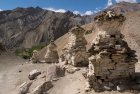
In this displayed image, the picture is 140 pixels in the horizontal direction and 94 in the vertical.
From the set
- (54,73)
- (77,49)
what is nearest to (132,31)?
(77,49)

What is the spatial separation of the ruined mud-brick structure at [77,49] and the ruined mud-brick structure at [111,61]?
26.0 ft

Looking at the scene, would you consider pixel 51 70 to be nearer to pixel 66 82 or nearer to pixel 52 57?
pixel 66 82

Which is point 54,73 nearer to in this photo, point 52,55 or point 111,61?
point 111,61

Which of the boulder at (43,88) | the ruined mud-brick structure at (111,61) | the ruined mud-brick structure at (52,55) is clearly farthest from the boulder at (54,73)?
the ruined mud-brick structure at (52,55)

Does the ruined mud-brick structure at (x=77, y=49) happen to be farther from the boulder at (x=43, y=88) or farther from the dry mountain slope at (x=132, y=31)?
the dry mountain slope at (x=132, y=31)

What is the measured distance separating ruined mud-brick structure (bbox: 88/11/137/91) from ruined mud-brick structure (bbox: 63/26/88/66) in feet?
26.0

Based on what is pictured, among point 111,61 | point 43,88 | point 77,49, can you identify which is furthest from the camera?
point 77,49

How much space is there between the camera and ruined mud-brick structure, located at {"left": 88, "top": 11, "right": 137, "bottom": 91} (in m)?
15.3

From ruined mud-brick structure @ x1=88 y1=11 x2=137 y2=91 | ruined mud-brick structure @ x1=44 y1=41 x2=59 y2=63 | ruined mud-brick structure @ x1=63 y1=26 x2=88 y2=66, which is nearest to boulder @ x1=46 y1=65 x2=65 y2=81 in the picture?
ruined mud-brick structure @ x1=63 y1=26 x2=88 y2=66

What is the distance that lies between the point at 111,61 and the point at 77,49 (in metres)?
8.75

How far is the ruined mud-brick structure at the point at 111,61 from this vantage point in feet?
50.2

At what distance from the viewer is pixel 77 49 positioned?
24.0m

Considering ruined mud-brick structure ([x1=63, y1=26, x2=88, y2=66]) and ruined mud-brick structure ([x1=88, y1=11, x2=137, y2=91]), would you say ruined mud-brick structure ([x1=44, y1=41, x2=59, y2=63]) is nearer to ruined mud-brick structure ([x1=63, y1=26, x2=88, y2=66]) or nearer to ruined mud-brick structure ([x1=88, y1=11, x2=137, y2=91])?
ruined mud-brick structure ([x1=63, y1=26, x2=88, y2=66])

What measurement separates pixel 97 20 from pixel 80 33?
Answer: 8.37m
